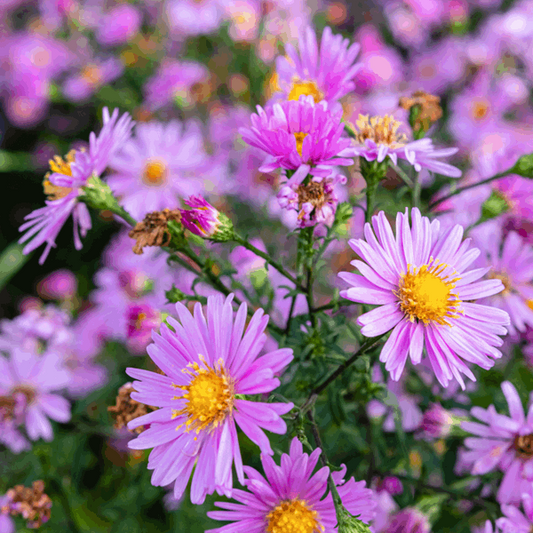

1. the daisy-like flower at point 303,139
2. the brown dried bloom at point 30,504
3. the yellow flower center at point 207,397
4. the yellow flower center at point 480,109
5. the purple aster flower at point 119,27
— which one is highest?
the purple aster flower at point 119,27

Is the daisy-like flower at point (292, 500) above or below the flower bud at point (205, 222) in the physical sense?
below

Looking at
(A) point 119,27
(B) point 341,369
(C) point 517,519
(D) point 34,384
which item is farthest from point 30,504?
(A) point 119,27

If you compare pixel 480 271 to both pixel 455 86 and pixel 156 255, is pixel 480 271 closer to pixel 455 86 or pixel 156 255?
pixel 156 255

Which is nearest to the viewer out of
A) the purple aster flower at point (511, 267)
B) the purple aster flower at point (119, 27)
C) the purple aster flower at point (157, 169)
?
the purple aster flower at point (511, 267)

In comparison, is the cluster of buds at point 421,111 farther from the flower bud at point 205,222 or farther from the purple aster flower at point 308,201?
the flower bud at point 205,222

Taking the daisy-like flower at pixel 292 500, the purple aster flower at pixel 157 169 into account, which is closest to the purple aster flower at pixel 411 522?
the daisy-like flower at pixel 292 500

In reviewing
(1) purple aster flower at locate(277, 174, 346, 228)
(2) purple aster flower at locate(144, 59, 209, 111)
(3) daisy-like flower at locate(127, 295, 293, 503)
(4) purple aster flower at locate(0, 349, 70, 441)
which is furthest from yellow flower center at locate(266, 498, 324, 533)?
(2) purple aster flower at locate(144, 59, 209, 111)

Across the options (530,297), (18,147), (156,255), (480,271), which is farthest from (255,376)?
(18,147)
